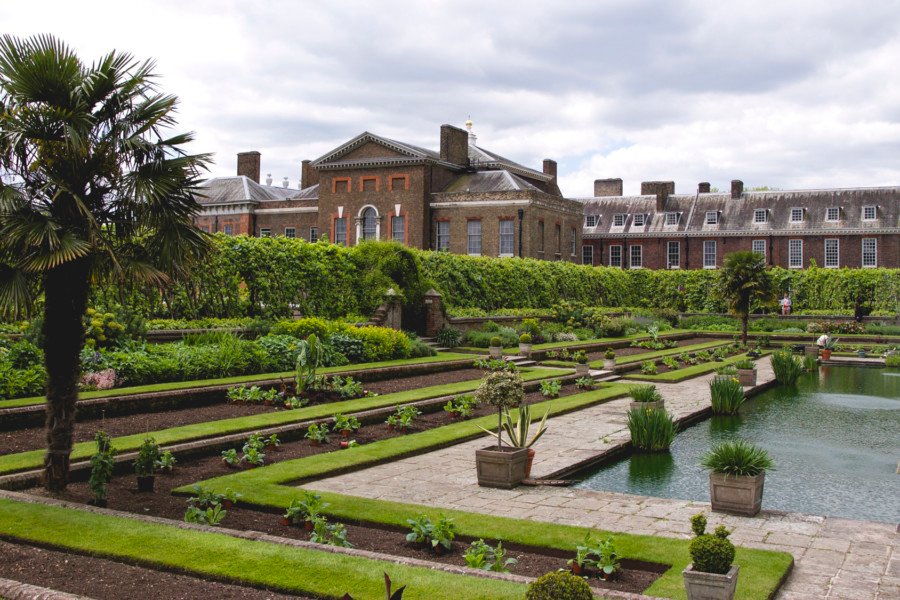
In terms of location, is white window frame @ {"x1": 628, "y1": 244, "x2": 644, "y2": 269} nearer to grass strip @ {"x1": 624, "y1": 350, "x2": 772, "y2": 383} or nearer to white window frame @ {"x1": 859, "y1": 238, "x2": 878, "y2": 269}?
white window frame @ {"x1": 859, "y1": 238, "x2": 878, "y2": 269}

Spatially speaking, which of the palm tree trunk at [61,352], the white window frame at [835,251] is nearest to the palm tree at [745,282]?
the white window frame at [835,251]

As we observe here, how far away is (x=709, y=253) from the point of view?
2234 inches

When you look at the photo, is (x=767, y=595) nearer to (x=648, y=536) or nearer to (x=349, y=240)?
(x=648, y=536)

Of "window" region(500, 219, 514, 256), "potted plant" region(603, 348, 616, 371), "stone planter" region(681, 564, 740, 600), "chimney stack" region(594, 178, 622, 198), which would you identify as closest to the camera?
"stone planter" region(681, 564, 740, 600)

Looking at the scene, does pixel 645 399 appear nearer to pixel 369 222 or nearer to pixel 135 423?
pixel 135 423

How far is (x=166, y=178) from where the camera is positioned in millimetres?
8023

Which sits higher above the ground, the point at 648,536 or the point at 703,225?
the point at 703,225

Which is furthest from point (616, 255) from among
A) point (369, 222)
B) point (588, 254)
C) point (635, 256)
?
point (369, 222)

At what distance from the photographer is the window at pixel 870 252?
52188mm

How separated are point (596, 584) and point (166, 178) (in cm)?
549

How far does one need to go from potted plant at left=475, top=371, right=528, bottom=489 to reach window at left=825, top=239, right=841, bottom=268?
49.6 m

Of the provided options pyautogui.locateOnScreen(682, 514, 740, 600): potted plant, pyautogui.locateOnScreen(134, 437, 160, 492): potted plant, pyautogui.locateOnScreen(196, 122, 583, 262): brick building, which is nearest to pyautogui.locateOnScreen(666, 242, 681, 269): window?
pyautogui.locateOnScreen(196, 122, 583, 262): brick building

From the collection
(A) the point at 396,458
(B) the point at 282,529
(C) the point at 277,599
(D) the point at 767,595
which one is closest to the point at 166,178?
(B) the point at 282,529

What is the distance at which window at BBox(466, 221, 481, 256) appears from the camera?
45938 mm
